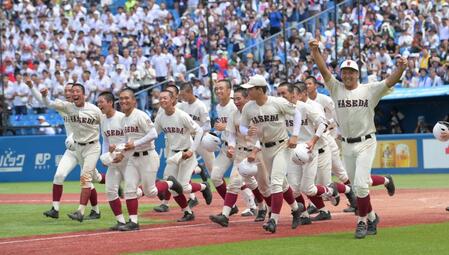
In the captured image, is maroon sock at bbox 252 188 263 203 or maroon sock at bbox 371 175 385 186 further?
maroon sock at bbox 371 175 385 186

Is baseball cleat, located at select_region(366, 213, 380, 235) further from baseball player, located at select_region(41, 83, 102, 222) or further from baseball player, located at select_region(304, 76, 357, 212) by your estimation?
baseball player, located at select_region(41, 83, 102, 222)

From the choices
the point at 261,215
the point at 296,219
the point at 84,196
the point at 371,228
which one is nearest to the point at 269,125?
the point at 296,219

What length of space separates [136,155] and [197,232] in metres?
1.64

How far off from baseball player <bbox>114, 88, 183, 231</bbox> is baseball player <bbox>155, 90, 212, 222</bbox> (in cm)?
137

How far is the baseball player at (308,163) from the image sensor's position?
1593cm

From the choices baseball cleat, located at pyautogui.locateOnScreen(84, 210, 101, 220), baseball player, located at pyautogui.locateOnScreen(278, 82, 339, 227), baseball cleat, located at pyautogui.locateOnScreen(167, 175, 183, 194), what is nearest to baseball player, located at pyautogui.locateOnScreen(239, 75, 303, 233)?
baseball player, located at pyautogui.locateOnScreen(278, 82, 339, 227)

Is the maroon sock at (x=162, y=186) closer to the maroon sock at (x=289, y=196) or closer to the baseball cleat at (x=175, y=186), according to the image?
the baseball cleat at (x=175, y=186)

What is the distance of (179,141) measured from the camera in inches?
696

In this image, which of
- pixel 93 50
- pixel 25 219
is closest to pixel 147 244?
pixel 25 219

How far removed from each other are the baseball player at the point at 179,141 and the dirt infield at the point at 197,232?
1.99 ft

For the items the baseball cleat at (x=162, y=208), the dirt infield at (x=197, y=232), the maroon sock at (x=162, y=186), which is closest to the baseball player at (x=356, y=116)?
the dirt infield at (x=197, y=232)

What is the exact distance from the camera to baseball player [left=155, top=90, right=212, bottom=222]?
677 inches

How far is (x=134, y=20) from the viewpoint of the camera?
37.1m

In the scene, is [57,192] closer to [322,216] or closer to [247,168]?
[247,168]
